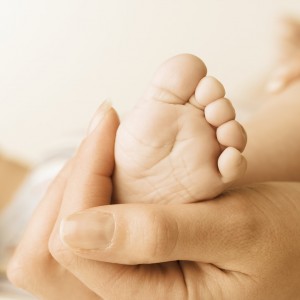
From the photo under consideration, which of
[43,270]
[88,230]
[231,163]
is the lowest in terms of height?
[43,270]

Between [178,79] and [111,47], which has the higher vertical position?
[178,79]

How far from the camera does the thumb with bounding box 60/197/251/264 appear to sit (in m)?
0.55

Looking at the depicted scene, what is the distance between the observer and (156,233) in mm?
544

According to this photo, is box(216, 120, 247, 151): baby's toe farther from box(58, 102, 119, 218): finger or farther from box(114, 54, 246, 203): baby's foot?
box(58, 102, 119, 218): finger

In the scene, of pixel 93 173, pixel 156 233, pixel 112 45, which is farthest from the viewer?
pixel 112 45

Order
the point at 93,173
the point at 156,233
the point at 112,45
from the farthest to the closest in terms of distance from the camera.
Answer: the point at 112,45
the point at 93,173
the point at 156,233

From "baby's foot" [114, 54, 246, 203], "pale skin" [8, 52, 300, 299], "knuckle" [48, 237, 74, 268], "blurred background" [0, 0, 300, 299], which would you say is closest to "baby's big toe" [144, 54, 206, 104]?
"baby's foot" [114, 54, 246, 203]

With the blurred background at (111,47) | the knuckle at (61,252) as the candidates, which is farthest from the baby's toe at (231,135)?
the blurred background at (111,47)

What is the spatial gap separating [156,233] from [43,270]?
9.0 inches

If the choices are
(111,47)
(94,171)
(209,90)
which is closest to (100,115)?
(94,171)

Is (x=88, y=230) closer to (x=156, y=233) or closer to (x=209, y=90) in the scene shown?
(x=156, y=233)

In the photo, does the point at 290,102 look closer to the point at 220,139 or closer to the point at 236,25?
the point at 220,139

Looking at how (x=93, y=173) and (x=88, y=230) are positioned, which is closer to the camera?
(x=88, y=230)

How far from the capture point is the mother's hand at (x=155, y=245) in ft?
1.84
